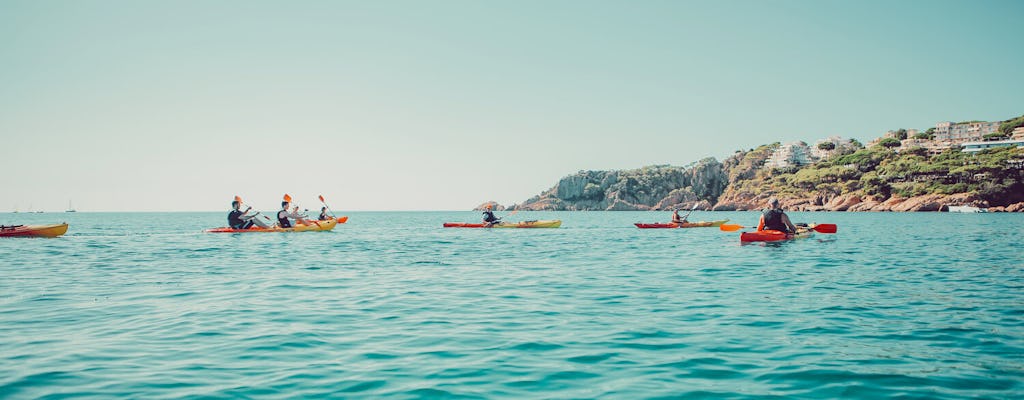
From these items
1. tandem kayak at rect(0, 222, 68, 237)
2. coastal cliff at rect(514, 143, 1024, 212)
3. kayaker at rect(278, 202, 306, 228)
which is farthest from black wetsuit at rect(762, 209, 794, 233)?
coastal cliff at rect(514, 143, 1024, 212)

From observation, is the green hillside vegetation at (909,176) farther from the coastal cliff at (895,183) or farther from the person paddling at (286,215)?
the person paddling at (286,215)

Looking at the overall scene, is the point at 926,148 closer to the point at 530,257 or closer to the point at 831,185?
the point at 831,185

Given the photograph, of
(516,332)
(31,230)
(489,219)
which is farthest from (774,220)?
(31,230)

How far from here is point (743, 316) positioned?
32.5 ft

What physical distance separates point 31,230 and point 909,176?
152565mm

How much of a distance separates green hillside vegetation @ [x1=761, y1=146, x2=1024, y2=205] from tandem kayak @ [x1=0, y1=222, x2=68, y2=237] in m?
136

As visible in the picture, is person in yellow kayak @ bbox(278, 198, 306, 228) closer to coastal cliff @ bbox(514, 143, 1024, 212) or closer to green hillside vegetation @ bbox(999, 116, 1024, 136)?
coastal cliff @ bbox(514, 143, 1024, 212)

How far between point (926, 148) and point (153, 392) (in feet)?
619

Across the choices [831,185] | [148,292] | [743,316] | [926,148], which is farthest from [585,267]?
[926,148]

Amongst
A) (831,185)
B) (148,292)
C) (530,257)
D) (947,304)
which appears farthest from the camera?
(831,185)

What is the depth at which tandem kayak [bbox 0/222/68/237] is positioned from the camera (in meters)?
33.0

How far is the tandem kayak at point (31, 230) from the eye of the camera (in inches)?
1299

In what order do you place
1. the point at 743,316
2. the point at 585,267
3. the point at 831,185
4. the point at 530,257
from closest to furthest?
1. the point at 743,316
2. the point at 585,267
3. the point at 530,257
4. the point at 831,185

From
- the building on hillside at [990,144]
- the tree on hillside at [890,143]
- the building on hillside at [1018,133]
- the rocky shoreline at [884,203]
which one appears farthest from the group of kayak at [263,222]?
the tree on hillside at [890,143]
